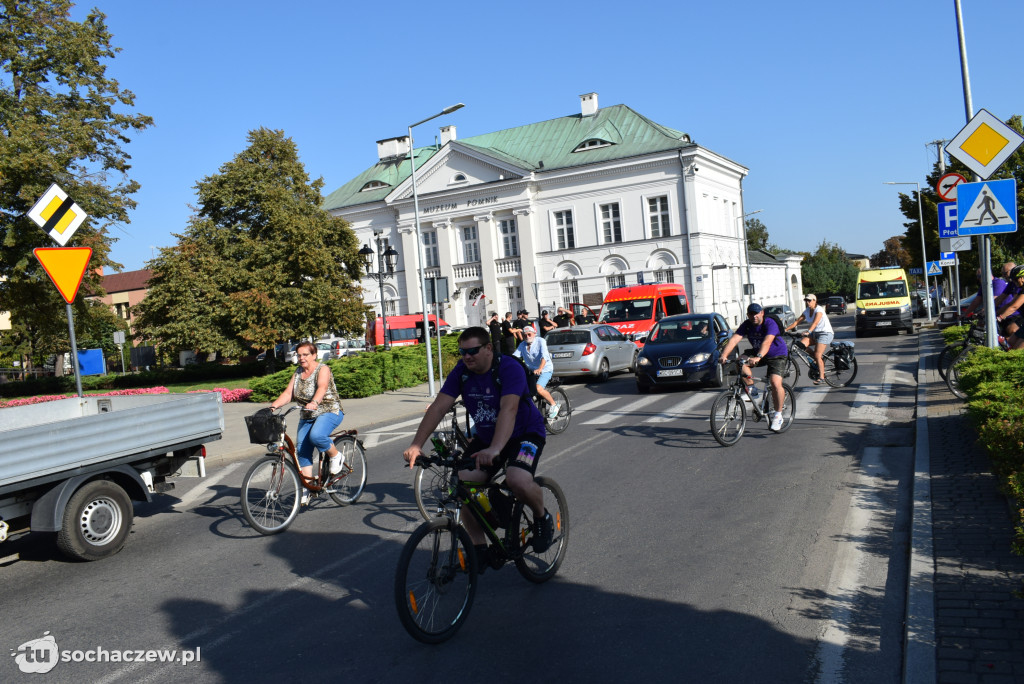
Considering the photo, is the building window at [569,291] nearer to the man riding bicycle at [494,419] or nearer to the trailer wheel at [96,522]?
the trailer wheel at [96,522]

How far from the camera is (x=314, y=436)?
26.1 feet

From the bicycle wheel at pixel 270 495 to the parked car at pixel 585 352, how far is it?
1331cm

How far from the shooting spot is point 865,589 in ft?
17.2

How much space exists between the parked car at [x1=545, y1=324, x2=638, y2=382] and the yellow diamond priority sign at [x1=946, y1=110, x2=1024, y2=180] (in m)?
11.4

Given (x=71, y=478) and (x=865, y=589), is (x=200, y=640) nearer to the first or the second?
(x=71, y=478)

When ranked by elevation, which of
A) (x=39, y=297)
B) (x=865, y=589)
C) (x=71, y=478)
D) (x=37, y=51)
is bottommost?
(x=865, y=589)

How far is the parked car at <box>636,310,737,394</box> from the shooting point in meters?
16.9

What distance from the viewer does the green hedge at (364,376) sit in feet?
68.8

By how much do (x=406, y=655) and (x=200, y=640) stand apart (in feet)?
4.37

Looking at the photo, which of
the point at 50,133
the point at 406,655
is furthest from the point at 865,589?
the point at 50,133

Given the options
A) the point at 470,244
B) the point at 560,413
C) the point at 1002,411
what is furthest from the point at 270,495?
the point at 470,244

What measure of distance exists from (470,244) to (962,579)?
52175mm

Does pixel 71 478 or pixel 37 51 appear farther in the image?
pixel 37 51

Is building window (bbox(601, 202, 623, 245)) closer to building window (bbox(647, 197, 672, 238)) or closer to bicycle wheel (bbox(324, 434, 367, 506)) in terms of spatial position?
building window (bbox(647, 197, 672, 238))
